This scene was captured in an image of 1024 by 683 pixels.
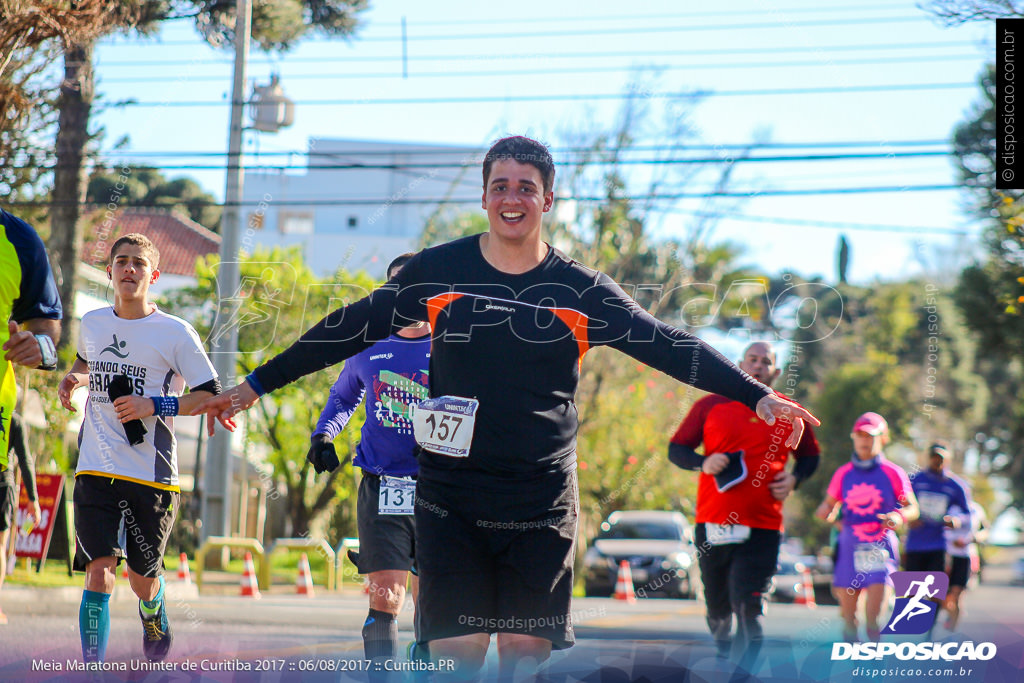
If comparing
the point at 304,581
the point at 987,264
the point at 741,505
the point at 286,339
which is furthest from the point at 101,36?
the point at 987,264

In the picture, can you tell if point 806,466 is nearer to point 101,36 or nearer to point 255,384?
point 255,384

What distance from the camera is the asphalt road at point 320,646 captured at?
5.98 meters

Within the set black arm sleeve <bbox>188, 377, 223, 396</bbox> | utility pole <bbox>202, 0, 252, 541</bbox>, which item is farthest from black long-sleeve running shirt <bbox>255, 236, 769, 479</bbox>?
utility pole <bbox>202, 0, 252, 541</bbox>

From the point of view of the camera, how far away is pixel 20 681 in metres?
5.00

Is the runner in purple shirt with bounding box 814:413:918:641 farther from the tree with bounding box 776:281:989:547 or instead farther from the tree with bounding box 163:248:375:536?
the tree with bounding box 776:281:989:547

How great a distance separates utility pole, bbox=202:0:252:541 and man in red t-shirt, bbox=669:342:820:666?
8448mm

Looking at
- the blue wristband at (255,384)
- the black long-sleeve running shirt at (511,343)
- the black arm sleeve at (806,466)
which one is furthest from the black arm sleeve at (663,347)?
the black arm sleeve at (806,466)

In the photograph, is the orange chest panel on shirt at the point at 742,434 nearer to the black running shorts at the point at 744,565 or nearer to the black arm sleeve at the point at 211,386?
the black running shorts at the point at 744,565

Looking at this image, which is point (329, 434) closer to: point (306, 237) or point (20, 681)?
point (20, 681)

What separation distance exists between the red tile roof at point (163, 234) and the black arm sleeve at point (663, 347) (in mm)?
12211

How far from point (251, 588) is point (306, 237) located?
4021 cm

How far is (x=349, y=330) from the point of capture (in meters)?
4.04

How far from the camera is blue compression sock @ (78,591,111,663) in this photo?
16.9 ft

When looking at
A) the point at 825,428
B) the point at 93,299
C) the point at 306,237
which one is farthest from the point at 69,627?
the point at 306,237
